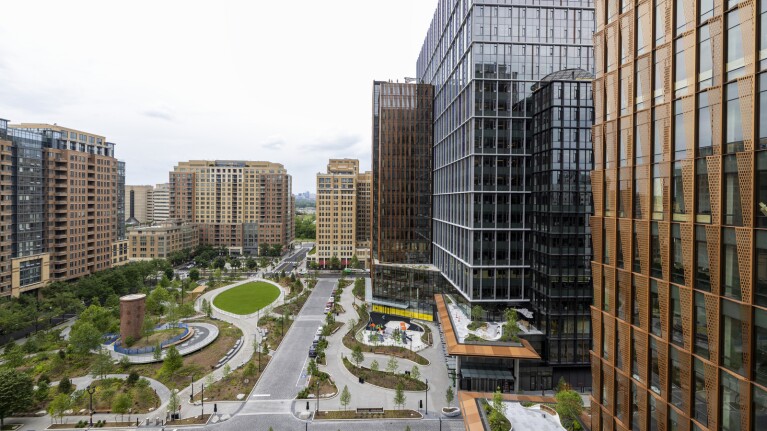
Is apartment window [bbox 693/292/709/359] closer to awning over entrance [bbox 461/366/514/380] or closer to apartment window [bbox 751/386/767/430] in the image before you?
apartment window [bbox 751/386/767/430]

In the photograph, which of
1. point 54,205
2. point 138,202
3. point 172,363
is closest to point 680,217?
point 172,363

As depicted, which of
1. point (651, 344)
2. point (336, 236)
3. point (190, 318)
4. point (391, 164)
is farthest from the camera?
point (336, 236)

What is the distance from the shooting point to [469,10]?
49.3 m

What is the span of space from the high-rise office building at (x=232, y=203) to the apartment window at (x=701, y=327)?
135804 mm

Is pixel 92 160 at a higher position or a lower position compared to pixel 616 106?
higher

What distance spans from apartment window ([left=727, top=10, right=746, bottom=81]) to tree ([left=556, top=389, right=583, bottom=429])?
22.3 metres

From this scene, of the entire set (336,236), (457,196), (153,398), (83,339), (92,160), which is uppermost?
(92,160)

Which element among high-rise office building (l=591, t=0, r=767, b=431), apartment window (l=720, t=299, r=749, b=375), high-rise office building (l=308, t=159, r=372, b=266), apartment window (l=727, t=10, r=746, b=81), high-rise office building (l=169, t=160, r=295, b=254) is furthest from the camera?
high-rise office building (l=169, t=160, r=295, b=254)

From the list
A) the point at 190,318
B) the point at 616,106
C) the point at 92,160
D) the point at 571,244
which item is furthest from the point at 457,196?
the point at 92,160

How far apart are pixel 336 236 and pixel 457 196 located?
69.5 metres

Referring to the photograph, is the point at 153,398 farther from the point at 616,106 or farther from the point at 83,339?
the point at 616,106

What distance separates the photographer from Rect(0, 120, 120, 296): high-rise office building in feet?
216

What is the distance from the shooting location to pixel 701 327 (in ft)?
50.9

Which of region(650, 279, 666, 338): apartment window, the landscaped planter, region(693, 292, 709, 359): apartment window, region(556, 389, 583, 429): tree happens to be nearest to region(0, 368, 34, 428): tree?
the landscaped planter
